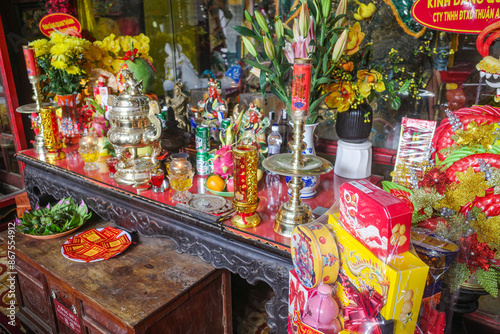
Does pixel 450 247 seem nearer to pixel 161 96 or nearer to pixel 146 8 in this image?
pixel 161 96

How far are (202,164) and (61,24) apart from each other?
180 cm

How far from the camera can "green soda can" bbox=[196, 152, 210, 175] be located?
1.93 metres

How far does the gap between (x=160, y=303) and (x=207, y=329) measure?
0.44 meters

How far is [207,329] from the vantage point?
5.58 feet

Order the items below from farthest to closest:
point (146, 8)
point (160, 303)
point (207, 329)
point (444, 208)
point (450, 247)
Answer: point (146, 8), point (207, 329), point (160, 303), point (444, 208), point (450, 247)

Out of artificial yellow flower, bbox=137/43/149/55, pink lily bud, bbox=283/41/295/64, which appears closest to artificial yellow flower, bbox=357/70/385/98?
pink lily bud, bbox=283/41/295/64

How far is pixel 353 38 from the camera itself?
4.96ft

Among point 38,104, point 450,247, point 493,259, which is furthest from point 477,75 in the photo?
point 38,104

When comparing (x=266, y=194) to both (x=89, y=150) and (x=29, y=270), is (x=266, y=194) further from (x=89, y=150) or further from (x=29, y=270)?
(x=29, y=270)

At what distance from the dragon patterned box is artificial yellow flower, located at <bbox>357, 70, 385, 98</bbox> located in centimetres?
94

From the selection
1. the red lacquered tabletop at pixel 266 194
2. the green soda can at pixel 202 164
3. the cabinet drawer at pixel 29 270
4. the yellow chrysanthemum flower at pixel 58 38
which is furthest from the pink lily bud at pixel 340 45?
the yellow chrysanthemum flower at pixel 58 38

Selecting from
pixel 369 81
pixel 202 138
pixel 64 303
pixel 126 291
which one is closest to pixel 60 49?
pixel 202 138

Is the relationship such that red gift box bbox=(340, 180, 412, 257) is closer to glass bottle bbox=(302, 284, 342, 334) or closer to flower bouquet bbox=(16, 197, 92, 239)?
glass bottle bbox=(302, 284, 342, 334)

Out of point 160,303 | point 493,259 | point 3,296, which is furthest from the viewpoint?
point 3,296
